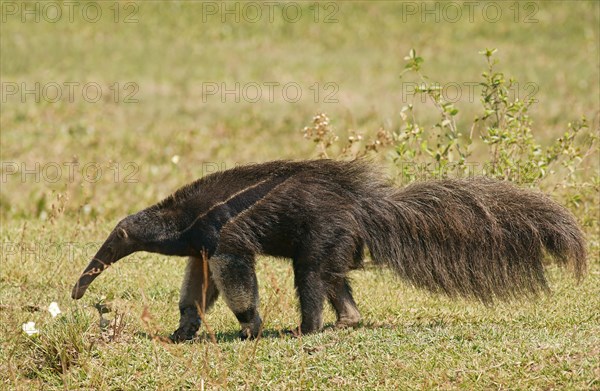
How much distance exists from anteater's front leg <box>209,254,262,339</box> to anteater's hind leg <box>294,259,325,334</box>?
356mm

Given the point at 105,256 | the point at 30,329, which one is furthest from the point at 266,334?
the point at 30,329

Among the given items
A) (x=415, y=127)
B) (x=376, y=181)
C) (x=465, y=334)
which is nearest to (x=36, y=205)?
(x=415, y=127)

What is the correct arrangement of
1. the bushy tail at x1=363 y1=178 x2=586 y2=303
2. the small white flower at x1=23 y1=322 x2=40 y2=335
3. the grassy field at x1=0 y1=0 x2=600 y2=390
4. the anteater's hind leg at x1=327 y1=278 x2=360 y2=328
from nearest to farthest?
the small white flower at x1=23 y1=322 x2=40 y2=335, the grassy field at x1=0 y1=0 x2=600 y2=390, the bushy tail at x1=363 y1=178 x2=586 y2=303, the anteater's hind leg at x1=327 y1=278 x2=360 y2=328

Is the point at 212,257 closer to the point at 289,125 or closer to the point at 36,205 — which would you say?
the point at 36,205

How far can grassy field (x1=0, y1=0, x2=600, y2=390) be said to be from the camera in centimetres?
657

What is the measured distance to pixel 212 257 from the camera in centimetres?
738

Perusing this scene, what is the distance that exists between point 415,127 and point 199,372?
414cm

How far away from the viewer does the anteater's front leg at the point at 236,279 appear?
7.35 m

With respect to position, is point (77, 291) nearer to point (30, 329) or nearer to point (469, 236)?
point (30, 329)

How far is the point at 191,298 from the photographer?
7.77 metres

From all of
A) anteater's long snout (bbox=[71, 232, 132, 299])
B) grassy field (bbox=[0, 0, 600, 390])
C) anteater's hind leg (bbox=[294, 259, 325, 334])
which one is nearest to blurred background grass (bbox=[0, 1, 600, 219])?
grassy field (bbox=[0, 0, 600, 390])

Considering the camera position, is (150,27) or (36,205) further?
(150,27)

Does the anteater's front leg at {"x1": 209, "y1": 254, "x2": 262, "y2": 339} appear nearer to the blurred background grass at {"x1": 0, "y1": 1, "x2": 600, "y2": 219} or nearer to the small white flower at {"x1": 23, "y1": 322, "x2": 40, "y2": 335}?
the small white flower at {"x1": 23, "y1": 322, "x2": 40, "y2": 335}

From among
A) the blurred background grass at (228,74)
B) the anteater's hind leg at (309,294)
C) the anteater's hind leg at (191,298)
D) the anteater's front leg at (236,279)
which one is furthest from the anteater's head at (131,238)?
the blurred background grass at (228,74)
